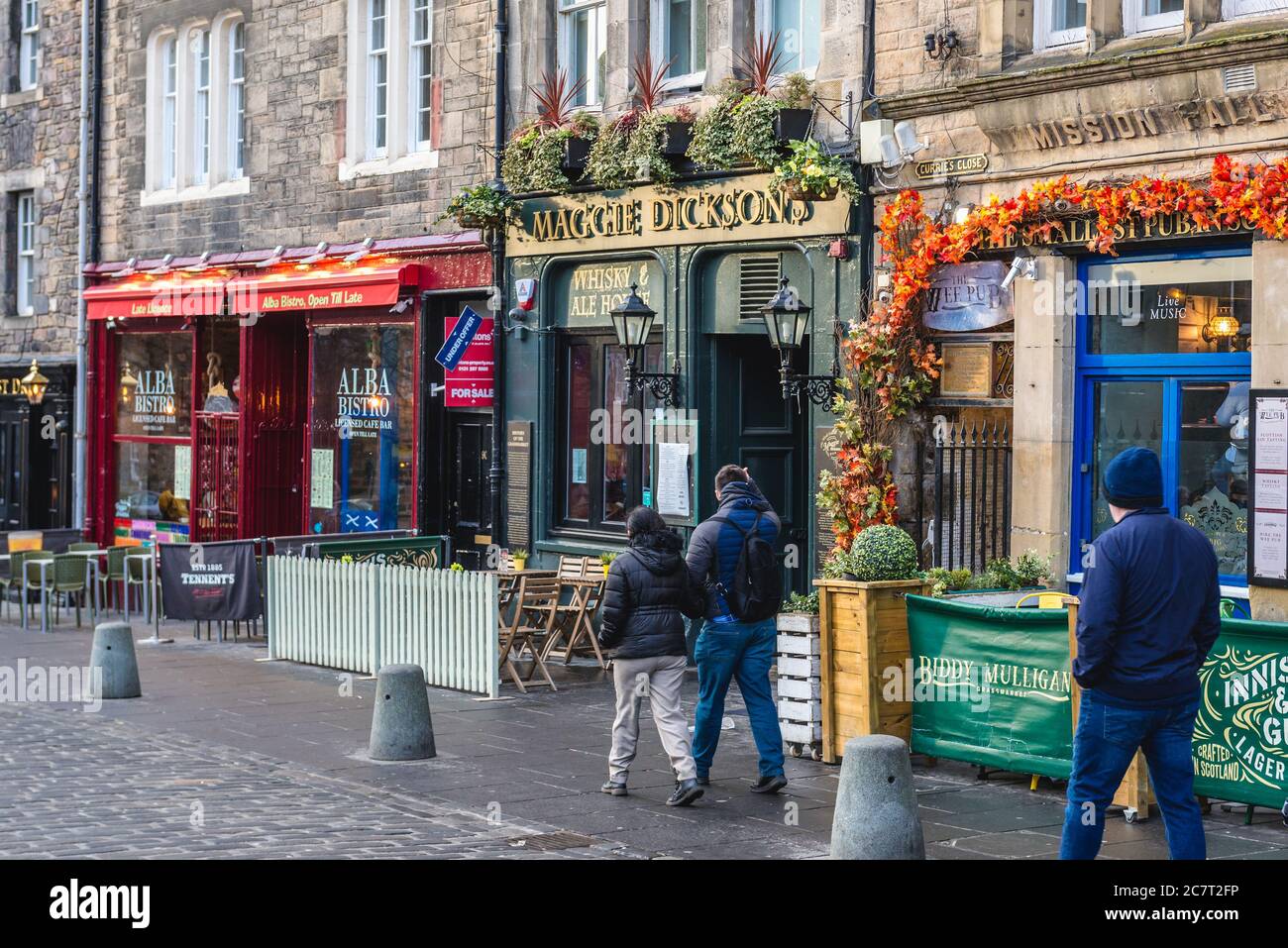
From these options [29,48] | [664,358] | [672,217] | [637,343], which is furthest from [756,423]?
[29,48]

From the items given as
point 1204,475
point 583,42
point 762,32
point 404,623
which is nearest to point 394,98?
point 583,42

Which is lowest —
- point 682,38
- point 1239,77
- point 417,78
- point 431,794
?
point 431,794

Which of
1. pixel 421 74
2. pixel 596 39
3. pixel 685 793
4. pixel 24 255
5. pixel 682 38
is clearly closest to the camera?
pixel 685 793

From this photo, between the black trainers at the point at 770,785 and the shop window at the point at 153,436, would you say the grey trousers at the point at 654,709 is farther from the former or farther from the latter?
the shop window at the point at 153,436

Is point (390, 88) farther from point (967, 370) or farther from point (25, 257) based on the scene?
point (25, 257)

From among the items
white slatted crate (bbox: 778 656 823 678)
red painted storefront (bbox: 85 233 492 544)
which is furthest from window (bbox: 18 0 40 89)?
white slatted crate (bbox: 778 656 823 678)

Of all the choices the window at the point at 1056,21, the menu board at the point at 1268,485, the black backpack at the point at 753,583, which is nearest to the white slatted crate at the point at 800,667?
the black backpack at the point at 753,583

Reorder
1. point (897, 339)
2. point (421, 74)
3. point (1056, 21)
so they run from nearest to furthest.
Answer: point (1056, 21)
point (897, 339)
point (421, 74)

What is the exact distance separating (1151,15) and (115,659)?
30.7 feet

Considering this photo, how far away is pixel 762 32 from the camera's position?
1658 cm

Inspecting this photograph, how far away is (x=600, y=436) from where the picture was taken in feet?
60.1

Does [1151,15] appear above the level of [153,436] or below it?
above

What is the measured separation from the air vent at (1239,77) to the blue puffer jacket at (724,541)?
14.0 feet

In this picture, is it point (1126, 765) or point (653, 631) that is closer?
point (1126, 765)
